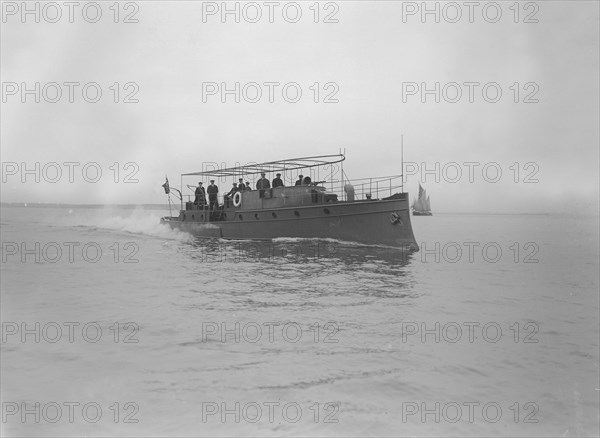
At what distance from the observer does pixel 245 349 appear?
664 centimetres

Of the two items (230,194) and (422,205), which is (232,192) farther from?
(422,205)

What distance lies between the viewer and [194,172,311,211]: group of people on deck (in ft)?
76.7

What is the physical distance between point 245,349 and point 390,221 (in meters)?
14.7

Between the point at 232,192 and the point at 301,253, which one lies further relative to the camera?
the point at 232,192

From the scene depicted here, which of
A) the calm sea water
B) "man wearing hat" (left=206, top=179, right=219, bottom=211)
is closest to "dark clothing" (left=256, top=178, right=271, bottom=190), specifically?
"man wearing hat" (left=206, top=179, right=219, bottom=211)

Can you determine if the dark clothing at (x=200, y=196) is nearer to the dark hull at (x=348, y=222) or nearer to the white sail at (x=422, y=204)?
the dark hull at (x=348, y=222)

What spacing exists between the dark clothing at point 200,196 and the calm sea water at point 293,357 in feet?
49.2

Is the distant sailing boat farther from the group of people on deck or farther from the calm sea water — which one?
the calm sea water

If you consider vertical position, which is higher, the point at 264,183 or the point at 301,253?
the point at 264,183

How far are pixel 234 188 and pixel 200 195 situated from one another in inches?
156

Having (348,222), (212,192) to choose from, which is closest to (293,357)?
(348,222)

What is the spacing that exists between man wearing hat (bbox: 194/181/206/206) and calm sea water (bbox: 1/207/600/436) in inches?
590

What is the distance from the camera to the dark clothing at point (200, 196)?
28391mm

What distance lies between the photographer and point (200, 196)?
2858 centimetres
